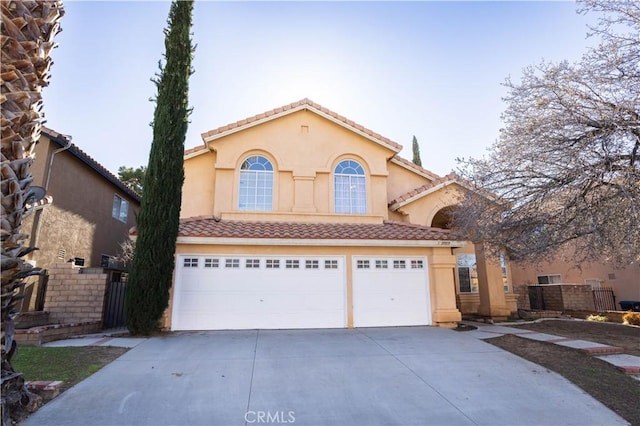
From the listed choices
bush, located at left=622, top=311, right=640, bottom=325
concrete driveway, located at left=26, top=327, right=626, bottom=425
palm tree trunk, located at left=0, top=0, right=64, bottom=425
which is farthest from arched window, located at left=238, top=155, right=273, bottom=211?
bush, located at left=622, top=311, right=640, bottom=325

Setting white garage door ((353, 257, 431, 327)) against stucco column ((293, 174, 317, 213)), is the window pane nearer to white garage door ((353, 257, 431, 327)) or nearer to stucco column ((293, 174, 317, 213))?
white garage door ((353, 257, 431, 327))

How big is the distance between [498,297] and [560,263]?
8.95m

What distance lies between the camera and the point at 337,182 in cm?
1515

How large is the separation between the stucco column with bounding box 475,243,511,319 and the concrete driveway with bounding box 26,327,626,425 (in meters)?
5.86

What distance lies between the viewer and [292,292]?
38.8ft

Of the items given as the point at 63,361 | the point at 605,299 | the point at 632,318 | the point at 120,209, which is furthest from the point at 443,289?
the point at 120,209

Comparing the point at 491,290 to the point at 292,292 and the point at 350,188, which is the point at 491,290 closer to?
the point at 350,188

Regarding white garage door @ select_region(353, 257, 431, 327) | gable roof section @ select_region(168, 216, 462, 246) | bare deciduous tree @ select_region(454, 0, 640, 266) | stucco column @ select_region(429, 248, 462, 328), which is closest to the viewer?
bare deciduous tree @ select_region(454, 0, 640, 266)

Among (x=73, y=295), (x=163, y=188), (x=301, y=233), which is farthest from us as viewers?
(x=301, y=233)

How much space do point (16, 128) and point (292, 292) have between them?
8.67m

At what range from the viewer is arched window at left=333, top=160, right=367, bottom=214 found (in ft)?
49.0

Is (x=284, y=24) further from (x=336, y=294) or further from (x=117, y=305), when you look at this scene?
(x=117, y=305)

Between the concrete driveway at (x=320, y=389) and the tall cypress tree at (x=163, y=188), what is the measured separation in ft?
4.80

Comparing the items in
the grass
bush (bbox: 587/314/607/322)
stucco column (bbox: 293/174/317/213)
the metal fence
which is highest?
stucco column (bbox: 293/174/317/213)
